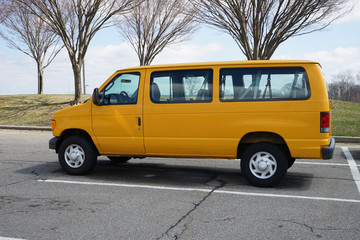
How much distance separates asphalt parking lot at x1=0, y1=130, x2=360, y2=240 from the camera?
4141mm

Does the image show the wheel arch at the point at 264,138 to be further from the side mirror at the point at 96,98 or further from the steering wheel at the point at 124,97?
the side mirror at the point at 96,98

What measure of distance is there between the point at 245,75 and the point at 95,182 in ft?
10.2

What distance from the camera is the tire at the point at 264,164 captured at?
20.0ft

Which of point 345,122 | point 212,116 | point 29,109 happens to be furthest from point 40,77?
point 212,116

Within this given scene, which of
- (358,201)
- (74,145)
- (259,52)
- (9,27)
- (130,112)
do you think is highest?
(9,27)

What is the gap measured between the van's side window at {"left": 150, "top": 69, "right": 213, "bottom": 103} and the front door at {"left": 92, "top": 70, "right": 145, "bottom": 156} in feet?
0.96

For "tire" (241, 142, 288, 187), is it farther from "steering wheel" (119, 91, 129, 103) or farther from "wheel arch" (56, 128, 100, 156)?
"wheel arch" (56, 128, 100, 156)

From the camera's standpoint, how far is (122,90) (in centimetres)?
684

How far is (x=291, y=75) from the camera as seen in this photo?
19.8ft

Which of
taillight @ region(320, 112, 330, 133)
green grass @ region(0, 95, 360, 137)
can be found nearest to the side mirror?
taillight @ region(320, 112, 330, 133)

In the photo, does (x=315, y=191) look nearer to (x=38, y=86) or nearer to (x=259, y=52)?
(x=259, y=52)

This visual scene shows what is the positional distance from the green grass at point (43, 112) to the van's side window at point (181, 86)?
8145mm

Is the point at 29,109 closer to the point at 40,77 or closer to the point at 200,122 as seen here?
the point at 40,77

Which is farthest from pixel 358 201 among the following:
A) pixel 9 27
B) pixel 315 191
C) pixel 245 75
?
pixel 9 27
